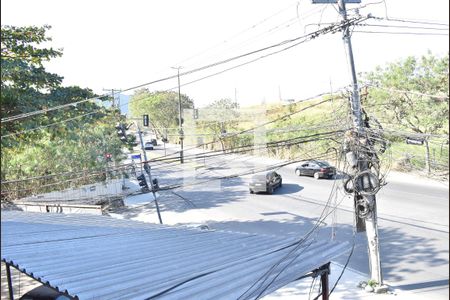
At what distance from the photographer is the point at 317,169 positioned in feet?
76.9

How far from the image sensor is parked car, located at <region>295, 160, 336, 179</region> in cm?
2311

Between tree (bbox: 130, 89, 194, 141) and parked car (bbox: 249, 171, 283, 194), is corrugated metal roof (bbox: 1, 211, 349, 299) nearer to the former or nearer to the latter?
parked car (bbox: 249, 171, 283, 194)

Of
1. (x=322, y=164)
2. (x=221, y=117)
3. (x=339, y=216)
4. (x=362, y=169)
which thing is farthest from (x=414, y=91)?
(x=221, y=117)

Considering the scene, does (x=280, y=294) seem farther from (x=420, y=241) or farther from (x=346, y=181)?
(x=420, y=241)

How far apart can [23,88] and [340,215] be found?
1217 centimetres

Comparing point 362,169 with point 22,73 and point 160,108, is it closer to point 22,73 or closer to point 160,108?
point 22,73

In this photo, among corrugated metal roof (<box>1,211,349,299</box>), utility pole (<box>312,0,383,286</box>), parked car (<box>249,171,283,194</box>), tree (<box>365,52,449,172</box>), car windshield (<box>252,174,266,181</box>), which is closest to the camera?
corrugated metal roof (<box>1,211,349,299</box>)

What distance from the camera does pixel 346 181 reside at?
314 inches

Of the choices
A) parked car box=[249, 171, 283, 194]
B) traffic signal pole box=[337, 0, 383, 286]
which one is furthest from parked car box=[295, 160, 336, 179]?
traffic signal pole box=[337, 0, 383, 286]

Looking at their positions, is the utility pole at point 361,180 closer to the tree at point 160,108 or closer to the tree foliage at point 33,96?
the tree foliage at point 33,96

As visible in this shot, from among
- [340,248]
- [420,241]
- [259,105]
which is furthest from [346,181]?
[259,105]

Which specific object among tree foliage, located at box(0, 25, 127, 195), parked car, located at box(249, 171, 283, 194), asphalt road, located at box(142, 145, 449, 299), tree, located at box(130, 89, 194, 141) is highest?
tree, located at box(130, 89, 194, 141)

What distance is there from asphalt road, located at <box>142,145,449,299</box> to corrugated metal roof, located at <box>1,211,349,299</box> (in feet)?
5.00

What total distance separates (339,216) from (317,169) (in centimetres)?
821
